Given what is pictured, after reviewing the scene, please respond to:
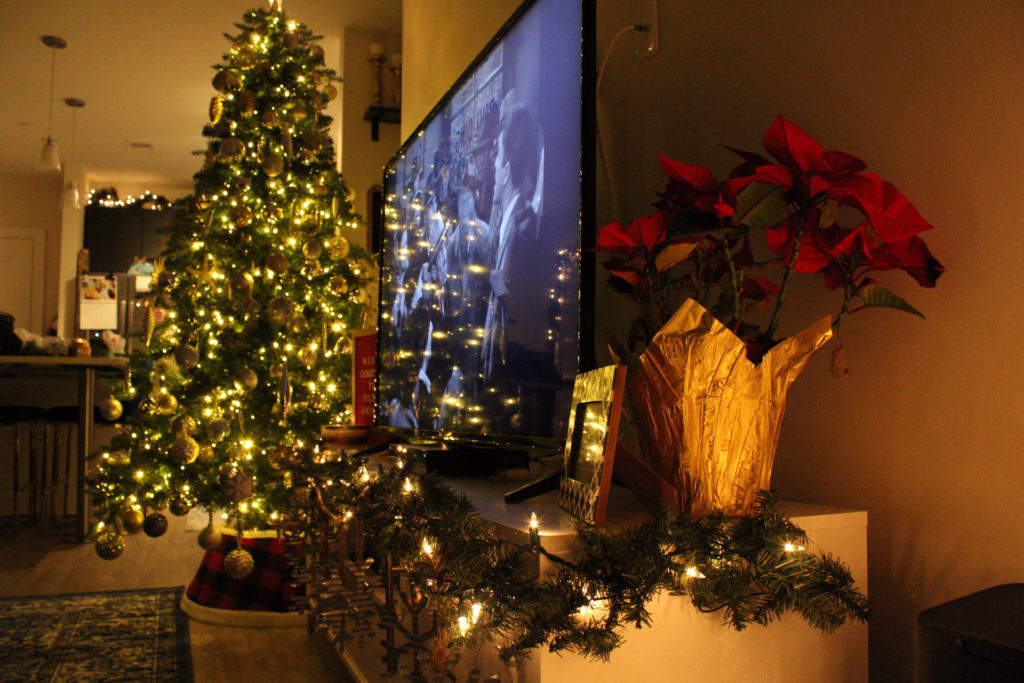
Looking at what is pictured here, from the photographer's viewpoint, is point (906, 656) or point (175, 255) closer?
point (906, 656)

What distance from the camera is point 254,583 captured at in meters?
2.63

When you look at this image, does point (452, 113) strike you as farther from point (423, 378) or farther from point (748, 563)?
point (748, 563)

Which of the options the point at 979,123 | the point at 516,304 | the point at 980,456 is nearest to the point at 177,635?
the point at 516,304

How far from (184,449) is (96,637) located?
64cm

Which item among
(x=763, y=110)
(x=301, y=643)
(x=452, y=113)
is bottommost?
(x=301, y=643)

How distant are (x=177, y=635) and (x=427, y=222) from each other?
1591 millimetres

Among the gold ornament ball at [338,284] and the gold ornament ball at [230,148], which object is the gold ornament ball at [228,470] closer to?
the gold ornament ball at [338,284]

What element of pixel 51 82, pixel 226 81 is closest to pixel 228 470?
pixel 226 81

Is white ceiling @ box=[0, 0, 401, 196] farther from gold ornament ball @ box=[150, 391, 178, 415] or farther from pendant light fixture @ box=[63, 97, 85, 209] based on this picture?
gold ornament ball @ box=[150, 391, 178, 415]

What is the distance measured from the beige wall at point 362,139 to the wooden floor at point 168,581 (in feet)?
6.96

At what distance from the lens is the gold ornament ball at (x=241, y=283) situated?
2.83 metres

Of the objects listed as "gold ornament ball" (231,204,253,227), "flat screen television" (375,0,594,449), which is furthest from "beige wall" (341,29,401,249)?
"flat screen television" (375,0,594,449)

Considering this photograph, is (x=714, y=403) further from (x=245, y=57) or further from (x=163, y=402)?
(x=245, y=57)

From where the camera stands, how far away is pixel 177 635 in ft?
7.97
